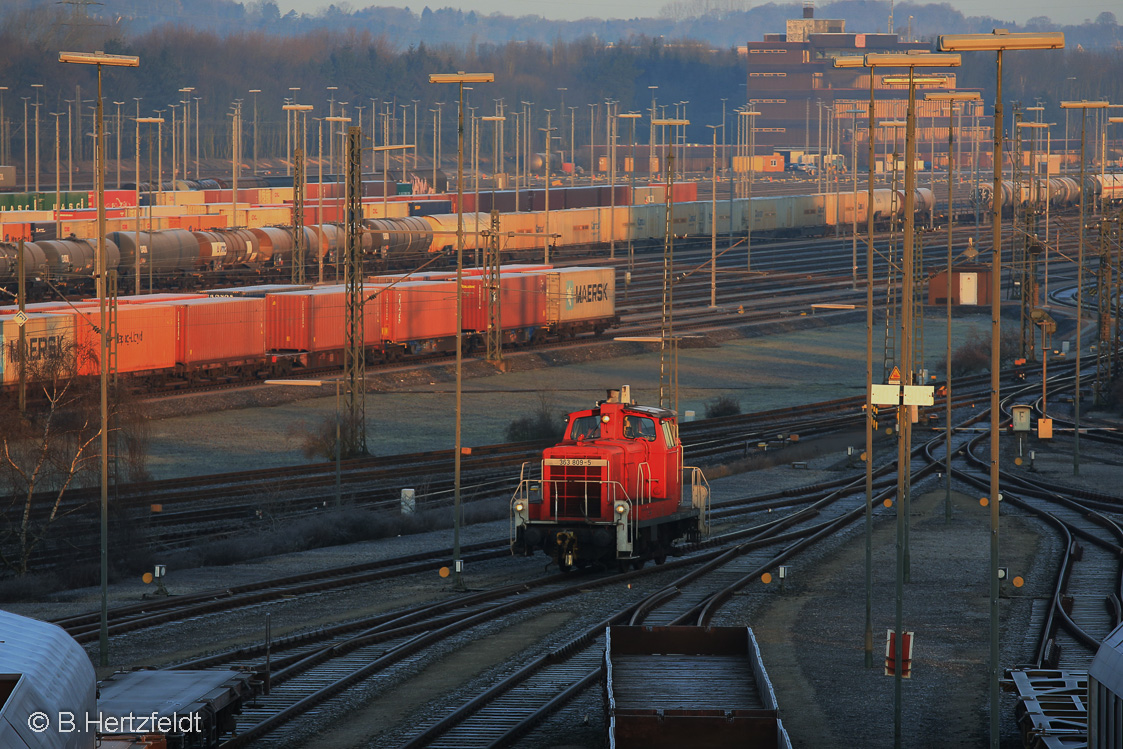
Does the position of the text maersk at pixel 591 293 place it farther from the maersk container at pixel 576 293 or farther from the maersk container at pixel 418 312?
the maersk container at pixel 418 312

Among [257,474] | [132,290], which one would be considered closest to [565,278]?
[132,290]

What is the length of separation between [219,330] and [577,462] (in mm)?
33281

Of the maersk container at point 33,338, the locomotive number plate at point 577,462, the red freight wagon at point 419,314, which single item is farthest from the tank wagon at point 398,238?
the locomotive number plate at point 577,462

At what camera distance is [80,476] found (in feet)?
119

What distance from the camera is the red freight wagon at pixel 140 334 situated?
52031mm

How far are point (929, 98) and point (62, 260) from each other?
194 feet

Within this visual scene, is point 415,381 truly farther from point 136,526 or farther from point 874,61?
point 874,61

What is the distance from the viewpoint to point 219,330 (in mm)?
57094

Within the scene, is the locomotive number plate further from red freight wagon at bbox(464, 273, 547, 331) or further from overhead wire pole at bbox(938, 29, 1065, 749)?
red freight wagon at bbox(464, 273, 547, 331)

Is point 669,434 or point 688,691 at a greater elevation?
point 669,434

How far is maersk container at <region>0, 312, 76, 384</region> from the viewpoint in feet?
159

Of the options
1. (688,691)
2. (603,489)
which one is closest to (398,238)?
(603,489)

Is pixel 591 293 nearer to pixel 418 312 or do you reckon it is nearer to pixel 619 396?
pixel 418 312

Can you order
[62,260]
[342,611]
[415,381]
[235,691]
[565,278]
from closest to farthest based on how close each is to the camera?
[235,691] → [342,611] → [415,381] → [565,278] → [62,260]
